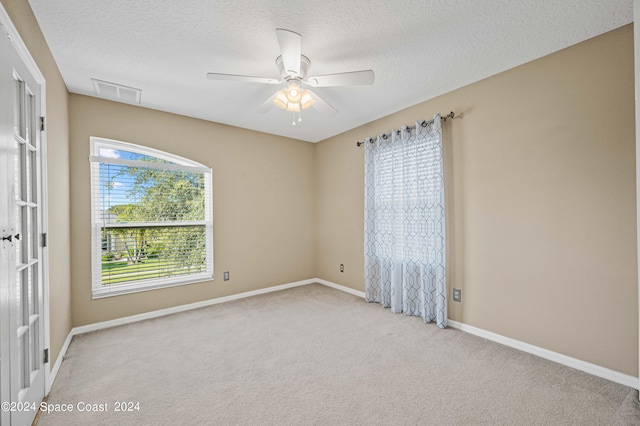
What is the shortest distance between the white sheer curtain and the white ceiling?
68cm

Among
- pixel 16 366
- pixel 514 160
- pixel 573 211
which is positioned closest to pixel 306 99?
pixel 514 160

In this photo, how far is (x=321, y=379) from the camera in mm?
2049

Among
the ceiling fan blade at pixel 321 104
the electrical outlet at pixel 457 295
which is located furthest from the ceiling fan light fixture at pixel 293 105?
the electrical outlet at pixel 457 295

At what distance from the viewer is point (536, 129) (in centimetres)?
236

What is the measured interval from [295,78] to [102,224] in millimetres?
2625

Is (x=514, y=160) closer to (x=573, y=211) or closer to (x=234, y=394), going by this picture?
Result: (x=573, y=211)

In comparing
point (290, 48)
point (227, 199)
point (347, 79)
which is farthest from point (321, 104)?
point (227, 199)

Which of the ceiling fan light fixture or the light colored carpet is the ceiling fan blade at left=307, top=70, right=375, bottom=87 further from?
the light colored carpet

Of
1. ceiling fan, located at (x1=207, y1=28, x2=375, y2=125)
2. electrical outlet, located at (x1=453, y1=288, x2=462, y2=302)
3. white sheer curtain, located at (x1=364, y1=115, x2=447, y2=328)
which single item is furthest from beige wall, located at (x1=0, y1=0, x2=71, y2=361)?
electrical outlet, located at (x1=453, y1=288, x2=462, y2=302)

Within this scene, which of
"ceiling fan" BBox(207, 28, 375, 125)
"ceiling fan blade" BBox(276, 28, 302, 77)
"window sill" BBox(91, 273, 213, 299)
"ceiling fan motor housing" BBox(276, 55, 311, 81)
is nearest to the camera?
"ceiling fan blade" BBox(276, 28, 302, 77)

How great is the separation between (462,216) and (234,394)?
257cm

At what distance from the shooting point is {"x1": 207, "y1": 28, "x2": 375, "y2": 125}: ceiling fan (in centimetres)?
180

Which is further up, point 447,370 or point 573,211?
point 573,211

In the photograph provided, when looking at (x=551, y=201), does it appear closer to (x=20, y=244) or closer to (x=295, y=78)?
(x=295, y=78)
